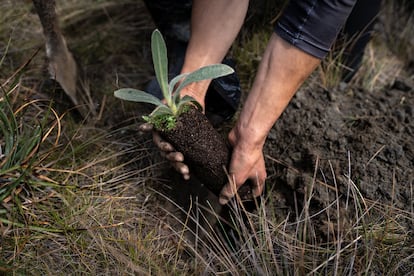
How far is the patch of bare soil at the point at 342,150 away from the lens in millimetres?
1309

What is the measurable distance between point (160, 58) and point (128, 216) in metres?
0.58

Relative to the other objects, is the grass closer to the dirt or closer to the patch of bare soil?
the patch of bare soil

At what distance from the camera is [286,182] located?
142 centimetres

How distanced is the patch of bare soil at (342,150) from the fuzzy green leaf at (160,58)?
0.55 metres

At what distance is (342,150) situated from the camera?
4.66 feet

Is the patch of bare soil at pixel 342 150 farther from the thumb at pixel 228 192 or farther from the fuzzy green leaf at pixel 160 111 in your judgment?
the fuzzy green leaf at pixel 160 111

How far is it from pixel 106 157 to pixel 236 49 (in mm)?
771

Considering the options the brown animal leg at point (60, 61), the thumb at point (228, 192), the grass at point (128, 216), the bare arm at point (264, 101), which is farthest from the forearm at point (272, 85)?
the brown animal leg at point (60, 61)

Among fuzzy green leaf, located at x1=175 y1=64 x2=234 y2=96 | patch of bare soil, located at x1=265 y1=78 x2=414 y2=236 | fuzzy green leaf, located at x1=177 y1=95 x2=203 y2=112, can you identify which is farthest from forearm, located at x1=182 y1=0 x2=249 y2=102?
patch of bare soil, located at x1=265 y1=78 x2=414 y2=236

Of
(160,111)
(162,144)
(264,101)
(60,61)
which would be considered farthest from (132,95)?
(60,61)

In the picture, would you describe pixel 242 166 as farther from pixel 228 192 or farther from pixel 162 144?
pixel 162 144

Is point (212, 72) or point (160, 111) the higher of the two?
point (212, 72)

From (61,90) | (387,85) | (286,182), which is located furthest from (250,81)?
(61,90)

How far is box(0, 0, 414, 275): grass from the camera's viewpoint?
1.14 metres
